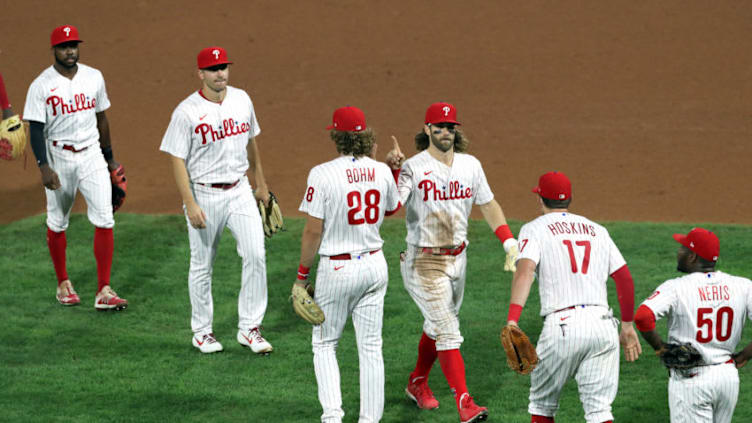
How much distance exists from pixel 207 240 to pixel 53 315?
5.65 ft

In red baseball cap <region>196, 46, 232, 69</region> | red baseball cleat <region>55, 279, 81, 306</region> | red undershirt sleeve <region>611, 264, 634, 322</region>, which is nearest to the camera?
red undershirt sleeve <region>611, 264, 634, 322</region>

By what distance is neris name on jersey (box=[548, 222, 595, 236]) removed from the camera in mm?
4988

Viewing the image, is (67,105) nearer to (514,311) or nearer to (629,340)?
(514,311)

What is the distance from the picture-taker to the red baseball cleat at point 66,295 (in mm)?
7949

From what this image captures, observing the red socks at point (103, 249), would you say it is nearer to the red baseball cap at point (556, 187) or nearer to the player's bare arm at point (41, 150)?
the player's bare arm at point (41, 150)

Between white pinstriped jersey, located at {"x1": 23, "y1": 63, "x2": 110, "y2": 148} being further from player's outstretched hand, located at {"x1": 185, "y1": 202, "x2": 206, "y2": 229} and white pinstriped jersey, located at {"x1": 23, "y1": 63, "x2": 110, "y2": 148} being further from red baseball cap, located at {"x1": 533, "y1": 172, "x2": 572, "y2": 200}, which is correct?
red baseball cap, located at {"x1": 533, "y1": 172, "x2": 572, "y2": 200}

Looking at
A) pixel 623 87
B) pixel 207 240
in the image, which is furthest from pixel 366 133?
pixel 623 87

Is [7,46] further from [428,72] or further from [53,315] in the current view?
[53,315]

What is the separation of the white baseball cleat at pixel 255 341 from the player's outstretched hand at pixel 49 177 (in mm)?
1840

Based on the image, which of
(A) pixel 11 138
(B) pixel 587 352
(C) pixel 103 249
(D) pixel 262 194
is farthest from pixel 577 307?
(A) pixel 11 138

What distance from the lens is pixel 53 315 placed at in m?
7.74

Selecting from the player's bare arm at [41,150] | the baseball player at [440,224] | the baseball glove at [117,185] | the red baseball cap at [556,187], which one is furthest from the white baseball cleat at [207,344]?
the red baseball cap at [556,187]

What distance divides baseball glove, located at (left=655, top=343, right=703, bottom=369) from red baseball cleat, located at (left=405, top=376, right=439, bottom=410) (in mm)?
1704

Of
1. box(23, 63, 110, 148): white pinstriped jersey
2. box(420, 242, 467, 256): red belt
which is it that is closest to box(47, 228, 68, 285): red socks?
box(23, 63, 110, 148): white pinstriped jersey
